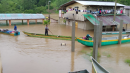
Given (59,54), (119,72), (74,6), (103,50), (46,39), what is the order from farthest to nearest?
(74,6), (46,39), (103,50), (59,54), (119,72)

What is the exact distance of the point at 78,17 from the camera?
2242 centimetres

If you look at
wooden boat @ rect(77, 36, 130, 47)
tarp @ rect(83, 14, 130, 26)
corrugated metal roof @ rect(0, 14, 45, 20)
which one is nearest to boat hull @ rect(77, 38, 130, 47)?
wooden boat @ rect(77, 36, 130, 47)

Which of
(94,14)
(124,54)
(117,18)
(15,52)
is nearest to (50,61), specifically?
(15,52)

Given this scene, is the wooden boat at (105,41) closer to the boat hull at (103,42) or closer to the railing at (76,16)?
the boat hull at (103,42)

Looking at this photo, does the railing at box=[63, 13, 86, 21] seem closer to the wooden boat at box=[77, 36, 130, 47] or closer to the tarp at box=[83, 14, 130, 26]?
the tarp at box=[83, 14, 130, 26]

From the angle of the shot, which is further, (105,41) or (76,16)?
(76,16)

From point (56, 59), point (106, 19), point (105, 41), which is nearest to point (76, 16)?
point (106, 19)

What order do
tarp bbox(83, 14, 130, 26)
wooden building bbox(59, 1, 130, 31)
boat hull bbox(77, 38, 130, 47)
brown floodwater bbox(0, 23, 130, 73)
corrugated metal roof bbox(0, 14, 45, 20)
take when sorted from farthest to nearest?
corrugated metal roof bbox(0, 14, 45, 20) → wooden building bbox(59, 1, 130, 31) → tarp bbox(83, 14, 130, 26) → boat hull bbox(77, 38, 130, 47) → brown floodwater bbox(0, 23, 130, 73)

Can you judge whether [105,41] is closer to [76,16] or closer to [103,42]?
[103,42]

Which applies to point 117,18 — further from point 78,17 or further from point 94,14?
point 78,17

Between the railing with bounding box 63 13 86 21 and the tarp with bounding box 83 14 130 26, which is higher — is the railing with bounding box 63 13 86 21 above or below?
above

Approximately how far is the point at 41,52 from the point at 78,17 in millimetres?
13016

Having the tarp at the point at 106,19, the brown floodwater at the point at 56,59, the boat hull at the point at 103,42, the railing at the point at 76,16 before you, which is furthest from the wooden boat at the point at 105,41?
the railing at the point at 76,16

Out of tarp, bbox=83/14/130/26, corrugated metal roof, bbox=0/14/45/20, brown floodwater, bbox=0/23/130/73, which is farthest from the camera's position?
corrugated metal roof, bbox=0/14/45/20
